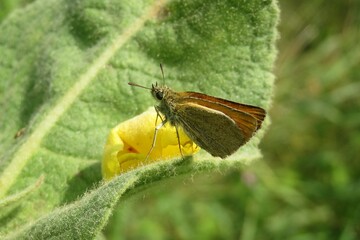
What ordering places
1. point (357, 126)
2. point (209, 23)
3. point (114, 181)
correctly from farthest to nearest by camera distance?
point (357, 126)
point (209, 23)
point (114, 181)

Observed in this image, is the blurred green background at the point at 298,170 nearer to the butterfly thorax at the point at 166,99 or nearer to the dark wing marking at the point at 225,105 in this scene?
the butterfly thorax at the point at 166,99

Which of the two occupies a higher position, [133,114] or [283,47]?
[133,114]

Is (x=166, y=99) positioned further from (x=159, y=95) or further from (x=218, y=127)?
(x=218, y=127)

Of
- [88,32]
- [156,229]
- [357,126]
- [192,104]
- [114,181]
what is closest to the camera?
[114,181]

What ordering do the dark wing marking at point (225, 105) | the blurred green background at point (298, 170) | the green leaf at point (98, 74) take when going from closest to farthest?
the dark wing marking at point (225, 105) < the green leaf at point (98, 74) < the blurred green background at point (298, 170)

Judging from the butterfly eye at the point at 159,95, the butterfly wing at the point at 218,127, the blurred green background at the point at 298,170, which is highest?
the butterfly eye at the point at 159,95

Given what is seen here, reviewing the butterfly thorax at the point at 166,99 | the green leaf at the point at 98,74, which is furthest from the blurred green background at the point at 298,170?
the butterfly thorax at the point at 166,99

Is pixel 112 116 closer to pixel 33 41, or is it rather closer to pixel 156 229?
pixel 33 41

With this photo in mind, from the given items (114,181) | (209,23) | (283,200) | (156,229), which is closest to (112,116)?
(209,23)

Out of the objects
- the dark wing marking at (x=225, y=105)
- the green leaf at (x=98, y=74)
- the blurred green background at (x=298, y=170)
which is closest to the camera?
the dark wing marking at (x=225, y=105)
